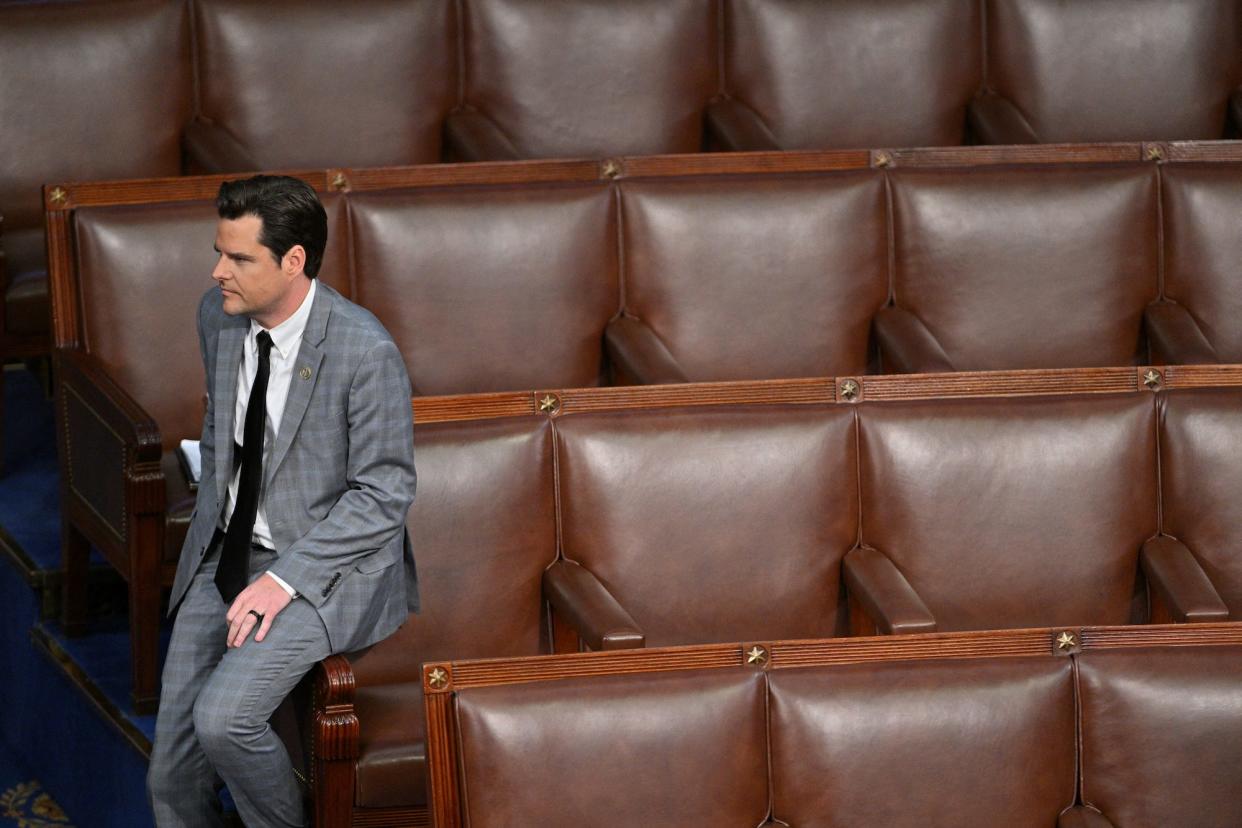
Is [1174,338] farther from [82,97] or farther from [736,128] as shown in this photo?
[82,97]

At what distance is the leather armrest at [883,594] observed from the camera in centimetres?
53

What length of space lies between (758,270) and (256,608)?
28cm

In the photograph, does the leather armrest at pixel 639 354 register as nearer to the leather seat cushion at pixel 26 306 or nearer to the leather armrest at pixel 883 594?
the leather armrest at pixel 883 594

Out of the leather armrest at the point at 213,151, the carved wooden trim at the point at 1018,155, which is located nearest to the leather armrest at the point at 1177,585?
the carved wooden trim at the point at 1018,155

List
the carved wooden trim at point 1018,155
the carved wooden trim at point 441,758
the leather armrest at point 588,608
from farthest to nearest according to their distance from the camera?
the carved wooden trim at point 1018,155, the leather armrest at point 588,608, the carved wooden trim at point 441,758

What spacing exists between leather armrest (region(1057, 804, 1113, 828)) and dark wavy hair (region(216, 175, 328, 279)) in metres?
0.26

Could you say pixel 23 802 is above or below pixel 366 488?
below

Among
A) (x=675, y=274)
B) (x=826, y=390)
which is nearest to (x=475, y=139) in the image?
(x=675, y=274)

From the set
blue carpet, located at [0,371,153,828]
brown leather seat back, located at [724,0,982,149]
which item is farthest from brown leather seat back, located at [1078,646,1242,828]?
brown leather seat back, located at [724,0,982,149]

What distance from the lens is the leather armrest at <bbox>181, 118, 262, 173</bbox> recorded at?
0.76m

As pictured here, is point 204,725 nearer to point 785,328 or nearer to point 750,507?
point 750,507

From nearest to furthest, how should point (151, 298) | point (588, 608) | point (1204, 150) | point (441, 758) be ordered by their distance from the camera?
point (441, 758) → point (588, 608) → point (151, 298) → point (1204, 150)

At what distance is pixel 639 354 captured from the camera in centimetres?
66

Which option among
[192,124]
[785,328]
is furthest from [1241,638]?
[192,124]
